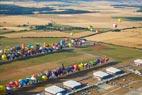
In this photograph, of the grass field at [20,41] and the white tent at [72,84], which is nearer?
the white tent at [72,84]

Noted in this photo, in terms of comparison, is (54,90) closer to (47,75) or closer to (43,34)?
(47,75)

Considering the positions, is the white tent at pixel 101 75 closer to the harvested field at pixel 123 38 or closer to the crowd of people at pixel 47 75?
the crowd of people at pixel 47 75

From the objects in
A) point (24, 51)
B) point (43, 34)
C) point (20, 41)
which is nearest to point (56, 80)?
point (24, 51)

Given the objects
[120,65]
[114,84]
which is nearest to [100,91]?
[114,84]

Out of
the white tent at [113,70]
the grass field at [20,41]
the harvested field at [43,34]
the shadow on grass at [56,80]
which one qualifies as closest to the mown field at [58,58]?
the grass field at [20,41]

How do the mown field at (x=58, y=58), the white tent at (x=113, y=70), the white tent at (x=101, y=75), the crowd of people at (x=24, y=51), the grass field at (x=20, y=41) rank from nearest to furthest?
1. the white tent at (x=101, y=75)
2. the white tent at (x=113, y=70)
3. the mown field at (x=58, y=58)
4. the crowd of people at (x=24, y=51)
5. the grass field at (x=20, y=41)

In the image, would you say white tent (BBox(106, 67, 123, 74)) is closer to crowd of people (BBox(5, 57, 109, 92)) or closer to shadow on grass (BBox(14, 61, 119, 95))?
shadow on grass (BBox(14, 61, 119, 95))

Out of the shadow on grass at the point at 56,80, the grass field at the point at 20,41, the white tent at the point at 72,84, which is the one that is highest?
the grass field at the point at 20,41

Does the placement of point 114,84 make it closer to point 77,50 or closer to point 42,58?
point 42,58
